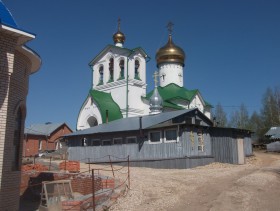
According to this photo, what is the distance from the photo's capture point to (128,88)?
3131 centimetres

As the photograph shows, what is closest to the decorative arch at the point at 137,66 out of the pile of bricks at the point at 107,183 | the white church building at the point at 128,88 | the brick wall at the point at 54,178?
the white church building at the point at 128,88

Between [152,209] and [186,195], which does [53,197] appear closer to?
[152,209]

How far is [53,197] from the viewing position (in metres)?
10.7

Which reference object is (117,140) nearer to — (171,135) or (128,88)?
(171,135)

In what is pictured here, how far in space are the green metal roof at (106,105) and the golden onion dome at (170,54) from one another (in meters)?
8.42

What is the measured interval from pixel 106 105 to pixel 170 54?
35.5 feet

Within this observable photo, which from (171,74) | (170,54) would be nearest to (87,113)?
(171,74)

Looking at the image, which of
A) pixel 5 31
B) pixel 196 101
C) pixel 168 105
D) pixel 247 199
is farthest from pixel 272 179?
pixel 196 101

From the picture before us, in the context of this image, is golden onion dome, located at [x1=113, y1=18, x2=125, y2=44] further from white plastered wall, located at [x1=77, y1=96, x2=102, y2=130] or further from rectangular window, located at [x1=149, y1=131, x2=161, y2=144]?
rectangular window, located at [x1=149, y1=131, x2=161, y2=144]

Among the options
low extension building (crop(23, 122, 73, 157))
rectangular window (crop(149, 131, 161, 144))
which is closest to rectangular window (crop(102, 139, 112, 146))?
rectangular window (crop(149, 131, 161, 144))

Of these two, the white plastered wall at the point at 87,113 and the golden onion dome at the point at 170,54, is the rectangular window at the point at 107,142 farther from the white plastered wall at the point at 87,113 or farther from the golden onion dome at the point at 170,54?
the golden onion dome at the point at 170,54

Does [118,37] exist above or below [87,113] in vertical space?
above

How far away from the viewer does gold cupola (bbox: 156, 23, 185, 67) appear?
36.9 m

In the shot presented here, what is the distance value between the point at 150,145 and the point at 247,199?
11.0 m
